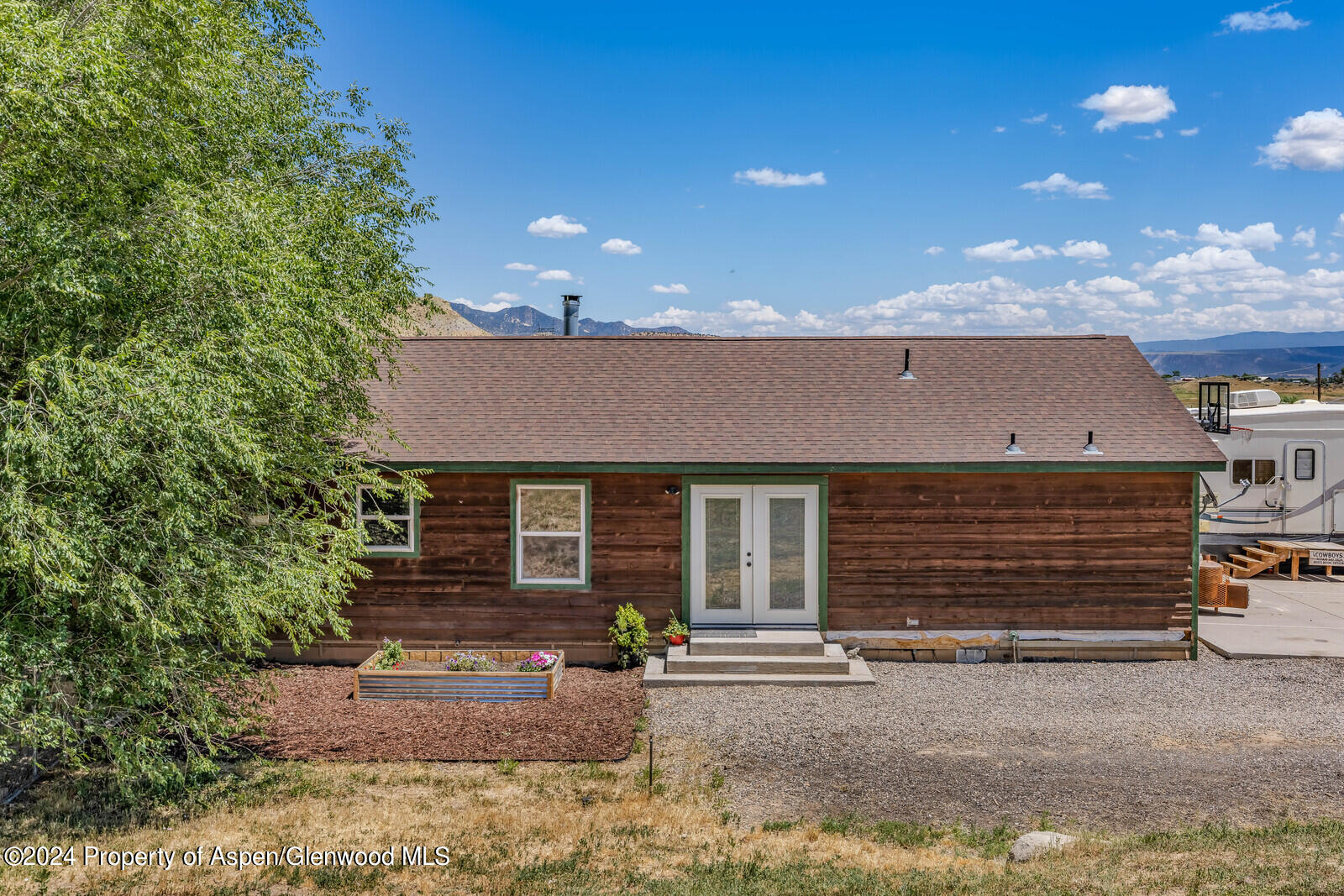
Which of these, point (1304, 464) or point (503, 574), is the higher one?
point (1304, 464)

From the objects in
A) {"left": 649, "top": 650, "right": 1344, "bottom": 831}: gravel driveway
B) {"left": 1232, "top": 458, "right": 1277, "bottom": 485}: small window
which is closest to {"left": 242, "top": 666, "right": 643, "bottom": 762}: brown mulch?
{"left": 649, "top": 650, "right": 1344, "bottom": 831}: gravel driveway

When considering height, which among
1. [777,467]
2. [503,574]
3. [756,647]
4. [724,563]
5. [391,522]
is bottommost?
[756,647]

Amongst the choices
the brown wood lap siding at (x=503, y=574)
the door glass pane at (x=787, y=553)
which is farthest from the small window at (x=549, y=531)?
the door glass pane at (x=787, y=553)

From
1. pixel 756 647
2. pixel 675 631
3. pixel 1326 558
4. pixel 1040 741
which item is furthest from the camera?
pixel 1326 558

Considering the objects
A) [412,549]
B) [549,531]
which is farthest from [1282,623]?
[412,549]

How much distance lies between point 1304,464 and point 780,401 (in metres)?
11.8

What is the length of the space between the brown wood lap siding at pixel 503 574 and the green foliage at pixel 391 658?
0.81 metres

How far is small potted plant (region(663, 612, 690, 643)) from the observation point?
11445 mm

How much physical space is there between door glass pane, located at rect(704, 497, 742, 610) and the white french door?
12 mm

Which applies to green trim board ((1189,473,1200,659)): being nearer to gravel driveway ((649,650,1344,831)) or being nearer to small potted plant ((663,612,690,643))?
gravel driveway ((649,650,1344,831))

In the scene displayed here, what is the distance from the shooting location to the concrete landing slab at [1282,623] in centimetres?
1184

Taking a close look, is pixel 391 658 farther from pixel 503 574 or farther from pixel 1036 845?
pixel 1036 845

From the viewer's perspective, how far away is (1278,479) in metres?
17.0

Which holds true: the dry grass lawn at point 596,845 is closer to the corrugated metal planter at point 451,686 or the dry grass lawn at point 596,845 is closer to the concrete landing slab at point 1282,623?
the corrugated metal planter at point 451,686
